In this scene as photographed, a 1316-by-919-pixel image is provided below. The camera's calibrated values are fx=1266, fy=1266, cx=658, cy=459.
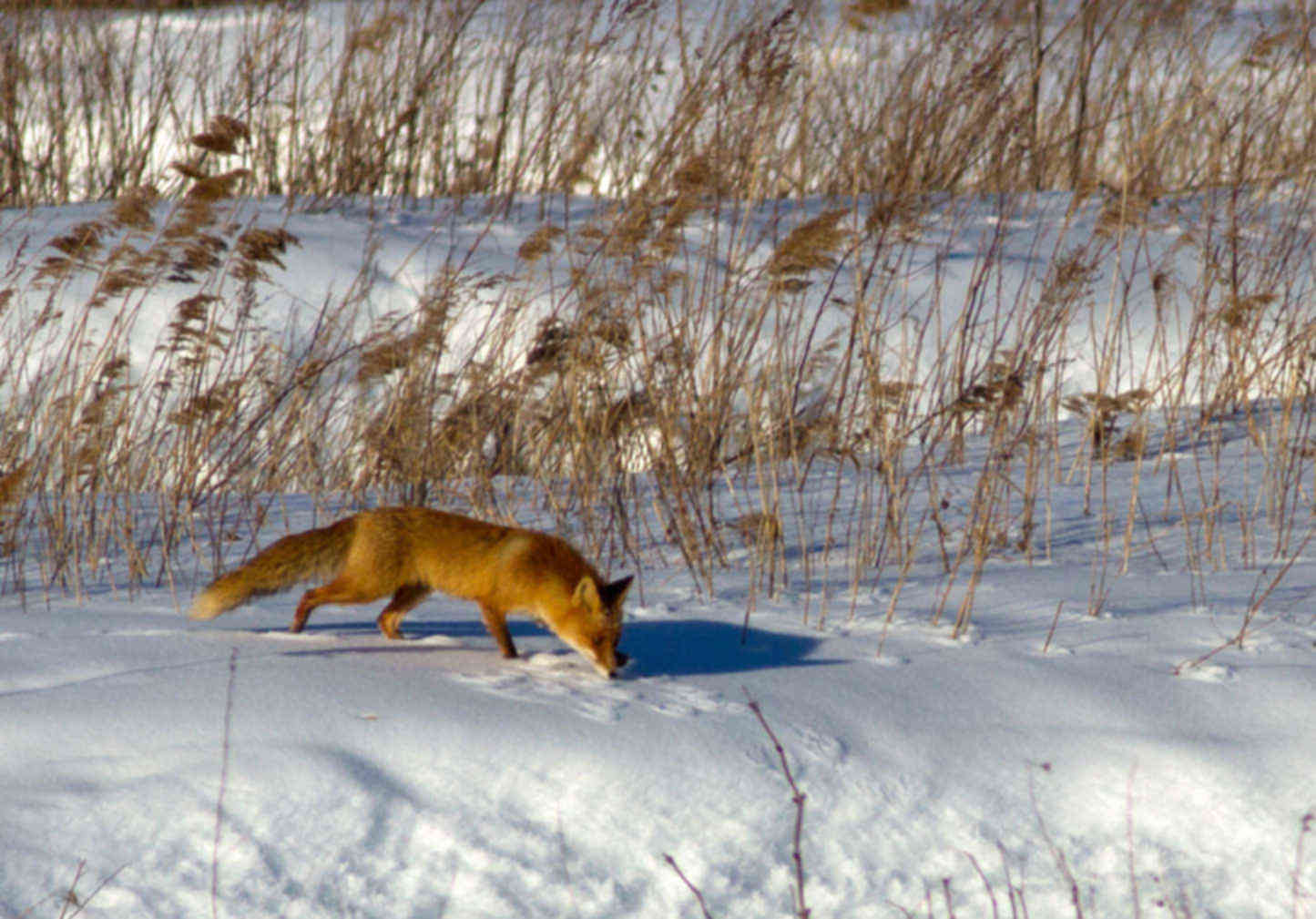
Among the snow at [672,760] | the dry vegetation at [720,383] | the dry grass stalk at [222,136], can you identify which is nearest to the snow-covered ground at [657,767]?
the snow at [672,760]

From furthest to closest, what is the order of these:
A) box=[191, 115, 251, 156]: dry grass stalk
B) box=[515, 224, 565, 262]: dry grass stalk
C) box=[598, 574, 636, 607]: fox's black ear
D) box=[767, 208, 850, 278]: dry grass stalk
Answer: box=[515, 224, 565, 262]: dry grass stalk → box=[191, 115, 251, 156]: dry grass stalk → box=[767, 208, 850, 278]: dry grass stalk → box=[598, 574, 636, 607]: fox's black ear

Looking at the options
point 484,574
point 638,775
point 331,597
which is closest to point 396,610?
point 331,597

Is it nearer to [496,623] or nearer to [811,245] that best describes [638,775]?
[496,623]

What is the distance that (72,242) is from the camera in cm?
381

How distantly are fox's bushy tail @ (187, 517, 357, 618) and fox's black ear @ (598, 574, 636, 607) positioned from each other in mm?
642

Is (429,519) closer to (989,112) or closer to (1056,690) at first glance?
(1056,690)

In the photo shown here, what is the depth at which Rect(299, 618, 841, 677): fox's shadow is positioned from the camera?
2.81m

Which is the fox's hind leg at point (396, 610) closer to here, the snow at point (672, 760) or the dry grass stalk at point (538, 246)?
the snow at point (672, 760)

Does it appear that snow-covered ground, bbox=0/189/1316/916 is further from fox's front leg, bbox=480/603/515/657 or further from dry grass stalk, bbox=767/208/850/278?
dry grass stalk, bbox=767/208/850/278

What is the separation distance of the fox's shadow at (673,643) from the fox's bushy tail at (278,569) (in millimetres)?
160

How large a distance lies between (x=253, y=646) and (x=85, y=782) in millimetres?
690

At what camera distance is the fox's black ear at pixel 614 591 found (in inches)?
103

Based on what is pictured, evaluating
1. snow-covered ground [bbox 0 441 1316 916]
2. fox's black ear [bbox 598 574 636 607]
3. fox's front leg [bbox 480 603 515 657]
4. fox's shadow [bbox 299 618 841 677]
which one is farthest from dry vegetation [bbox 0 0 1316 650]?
fox's front leg [bbox 480 603 515 657]

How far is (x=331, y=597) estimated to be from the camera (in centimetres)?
274
